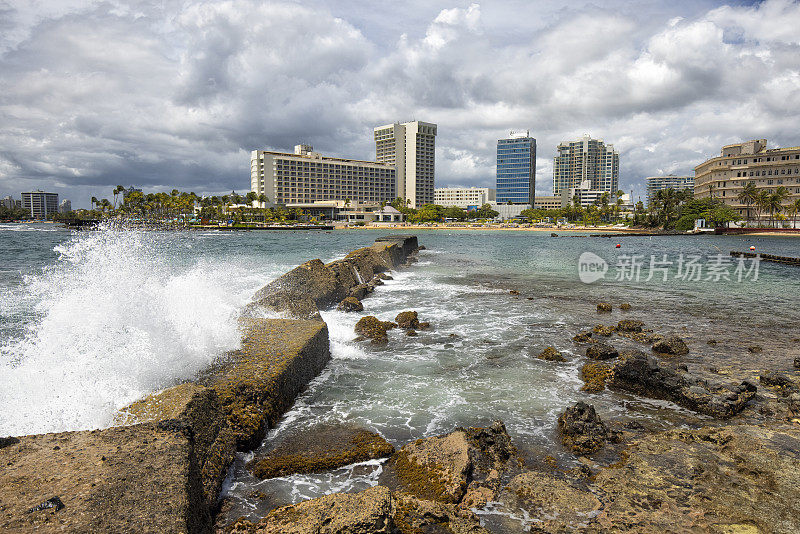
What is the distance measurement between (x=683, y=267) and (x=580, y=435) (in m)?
37.0

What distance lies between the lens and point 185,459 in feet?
13.8

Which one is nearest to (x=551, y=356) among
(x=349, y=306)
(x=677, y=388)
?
(x=677, y=388)

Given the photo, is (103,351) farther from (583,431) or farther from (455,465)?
(583,431)

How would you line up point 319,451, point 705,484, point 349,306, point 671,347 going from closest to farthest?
point 705,484, point 319,451, point 671,347, point 349,306

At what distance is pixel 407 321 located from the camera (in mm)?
14297

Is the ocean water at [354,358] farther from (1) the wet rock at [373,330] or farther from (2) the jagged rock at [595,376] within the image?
(1) the wet rock at [373,330]

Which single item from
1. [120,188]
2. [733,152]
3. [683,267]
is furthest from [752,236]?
[120,188]

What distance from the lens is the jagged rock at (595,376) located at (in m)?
9.02

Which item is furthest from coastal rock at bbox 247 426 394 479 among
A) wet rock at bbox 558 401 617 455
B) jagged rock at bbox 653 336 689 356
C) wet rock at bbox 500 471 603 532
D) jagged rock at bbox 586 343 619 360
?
jagged rock at bbox 653 336 689 356

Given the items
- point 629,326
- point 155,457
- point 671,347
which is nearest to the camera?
point 155,457

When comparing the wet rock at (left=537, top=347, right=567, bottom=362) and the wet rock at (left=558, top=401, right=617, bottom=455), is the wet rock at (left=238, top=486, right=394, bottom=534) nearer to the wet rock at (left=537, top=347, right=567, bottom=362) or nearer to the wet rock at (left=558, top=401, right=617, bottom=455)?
the wet rock at (left=558, top=401, right=617, bottom=455)

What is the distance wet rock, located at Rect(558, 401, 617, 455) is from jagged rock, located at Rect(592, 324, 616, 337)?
287 inches

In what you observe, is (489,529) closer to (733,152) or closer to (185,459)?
(185,459)

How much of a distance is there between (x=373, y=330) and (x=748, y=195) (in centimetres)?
11846
